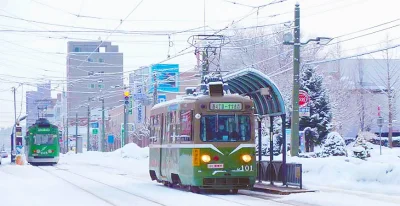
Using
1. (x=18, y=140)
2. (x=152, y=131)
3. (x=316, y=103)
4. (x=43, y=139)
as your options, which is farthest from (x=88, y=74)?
(x=152, y=131)

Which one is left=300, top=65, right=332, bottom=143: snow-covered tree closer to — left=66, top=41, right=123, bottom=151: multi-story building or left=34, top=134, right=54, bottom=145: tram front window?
left=34, top=134, right=54, bottom=145: tram front window

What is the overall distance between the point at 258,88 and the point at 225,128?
246 cm

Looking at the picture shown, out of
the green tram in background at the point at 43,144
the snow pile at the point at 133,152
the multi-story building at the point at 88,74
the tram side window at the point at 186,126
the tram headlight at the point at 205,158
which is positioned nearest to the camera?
the tram headlight at the point at 205,158

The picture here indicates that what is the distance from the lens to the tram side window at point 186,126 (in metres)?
23.7

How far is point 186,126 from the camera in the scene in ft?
78.6

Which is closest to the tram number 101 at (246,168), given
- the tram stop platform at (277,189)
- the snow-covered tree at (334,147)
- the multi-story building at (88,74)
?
the tram stop platform at (277,189)

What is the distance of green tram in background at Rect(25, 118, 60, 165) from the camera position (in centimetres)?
5569

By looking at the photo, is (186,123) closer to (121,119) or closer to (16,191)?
(16,191)

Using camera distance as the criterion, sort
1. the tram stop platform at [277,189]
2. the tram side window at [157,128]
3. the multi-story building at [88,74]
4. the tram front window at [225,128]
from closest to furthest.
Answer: the tram stop platform at [277,189] < the tram front window at [225,128] < the tram side window at [157,128] < the multi-story building at [88,74]

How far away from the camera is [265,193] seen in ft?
79.4

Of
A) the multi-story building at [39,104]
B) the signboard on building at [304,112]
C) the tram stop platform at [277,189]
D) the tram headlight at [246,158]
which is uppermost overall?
the multi-story building at [39,104]

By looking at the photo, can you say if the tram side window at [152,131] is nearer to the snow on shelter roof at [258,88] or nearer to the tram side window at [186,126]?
the snow on shelter roof at [258,88]

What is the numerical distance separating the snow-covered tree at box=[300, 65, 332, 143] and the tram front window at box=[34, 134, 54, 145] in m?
18.2

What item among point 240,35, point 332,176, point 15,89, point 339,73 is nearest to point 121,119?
point 15,89
